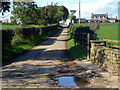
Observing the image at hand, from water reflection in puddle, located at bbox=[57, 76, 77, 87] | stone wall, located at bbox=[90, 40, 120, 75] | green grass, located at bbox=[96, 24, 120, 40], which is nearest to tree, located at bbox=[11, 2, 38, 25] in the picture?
green grass, located at bbox=[96, 24, 120, 40]

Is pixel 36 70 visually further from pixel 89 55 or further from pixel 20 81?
pixel 89 55

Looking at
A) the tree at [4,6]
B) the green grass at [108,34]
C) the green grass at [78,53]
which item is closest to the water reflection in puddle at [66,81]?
the green grass at [78,53]

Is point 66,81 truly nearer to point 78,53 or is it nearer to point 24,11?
point 78,53

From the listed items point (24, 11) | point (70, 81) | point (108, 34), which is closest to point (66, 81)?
point (70, 81)

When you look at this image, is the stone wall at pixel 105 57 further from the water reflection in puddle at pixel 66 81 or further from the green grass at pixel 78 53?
the water reflection in puddle at pixel 66 81

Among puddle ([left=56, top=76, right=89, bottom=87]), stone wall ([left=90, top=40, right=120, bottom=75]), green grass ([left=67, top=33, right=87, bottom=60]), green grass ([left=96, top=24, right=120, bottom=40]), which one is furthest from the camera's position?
green grass ([left=96, top=24, right=120, bottom=40])

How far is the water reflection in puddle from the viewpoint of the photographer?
821 cm

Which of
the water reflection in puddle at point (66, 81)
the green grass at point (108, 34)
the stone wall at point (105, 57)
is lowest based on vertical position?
the water reflection in puddle at point (66, 81)

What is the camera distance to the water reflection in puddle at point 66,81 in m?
8.21

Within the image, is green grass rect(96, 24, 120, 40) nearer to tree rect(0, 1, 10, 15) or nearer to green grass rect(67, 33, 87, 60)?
green grass rect(67, 33, 87, 60)

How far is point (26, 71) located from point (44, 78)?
1.80m

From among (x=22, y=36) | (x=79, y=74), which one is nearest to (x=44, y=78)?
(x=79, y=74)

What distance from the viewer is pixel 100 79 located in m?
8.72

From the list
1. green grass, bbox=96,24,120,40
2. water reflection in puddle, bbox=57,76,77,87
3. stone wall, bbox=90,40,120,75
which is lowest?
water reflection in puddle, bbox=57,76,77,87
